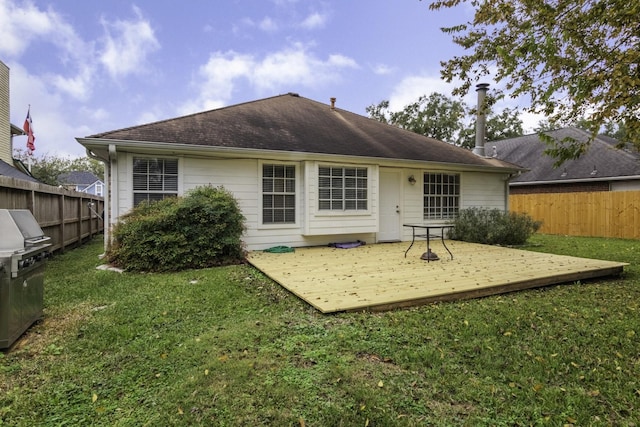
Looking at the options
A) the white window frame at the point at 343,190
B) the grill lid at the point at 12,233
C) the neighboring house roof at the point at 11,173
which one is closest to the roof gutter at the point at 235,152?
the white window frame at the point at 343,190

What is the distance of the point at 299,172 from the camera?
28.3 ft

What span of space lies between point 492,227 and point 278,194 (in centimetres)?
639

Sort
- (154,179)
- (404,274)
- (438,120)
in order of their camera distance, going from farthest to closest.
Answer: (438,120), (154,179), (404,274)

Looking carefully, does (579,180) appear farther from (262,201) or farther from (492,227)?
(262,201)

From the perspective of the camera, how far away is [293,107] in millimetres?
11617

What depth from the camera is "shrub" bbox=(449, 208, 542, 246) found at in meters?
9.84

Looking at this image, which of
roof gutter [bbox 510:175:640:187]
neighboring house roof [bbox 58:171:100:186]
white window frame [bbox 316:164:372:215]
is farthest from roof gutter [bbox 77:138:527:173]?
neighboring house roof [bbox 58:171:100:186]

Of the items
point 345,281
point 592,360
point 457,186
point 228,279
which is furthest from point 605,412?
point 457,186

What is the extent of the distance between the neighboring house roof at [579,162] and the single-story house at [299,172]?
16.3ft

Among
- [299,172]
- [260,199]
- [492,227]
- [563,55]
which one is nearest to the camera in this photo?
[563,55]

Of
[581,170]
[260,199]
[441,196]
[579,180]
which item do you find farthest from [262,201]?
[581,170]

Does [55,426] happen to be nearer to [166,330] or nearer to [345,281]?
[166,330]

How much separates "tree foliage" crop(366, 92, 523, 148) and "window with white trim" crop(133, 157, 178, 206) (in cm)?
2273

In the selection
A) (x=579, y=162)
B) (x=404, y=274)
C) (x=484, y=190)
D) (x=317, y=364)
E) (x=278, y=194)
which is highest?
(x=579, y=162)
